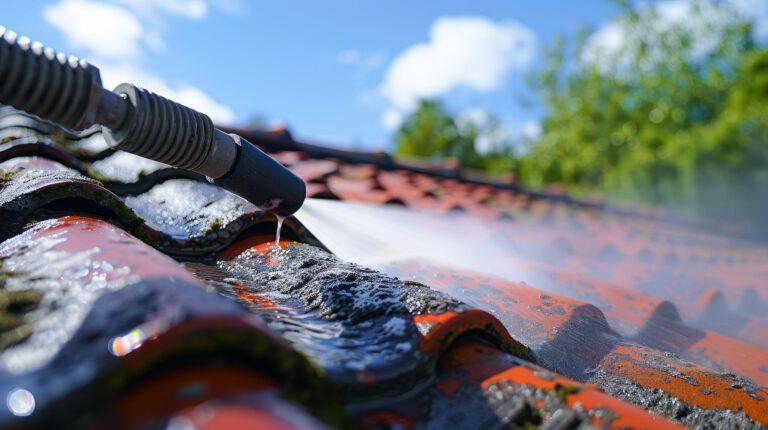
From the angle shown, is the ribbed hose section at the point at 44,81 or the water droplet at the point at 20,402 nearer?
the water droplet at the point at 20,402

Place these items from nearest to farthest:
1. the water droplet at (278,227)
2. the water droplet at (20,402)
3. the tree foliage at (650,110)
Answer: the water droplet at (20,402) < the water droplet at (278,227) < the tree foliage at (650,110)

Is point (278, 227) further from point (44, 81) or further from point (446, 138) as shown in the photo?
point (446, 138)

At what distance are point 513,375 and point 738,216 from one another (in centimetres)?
1497

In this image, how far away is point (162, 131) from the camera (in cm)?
146

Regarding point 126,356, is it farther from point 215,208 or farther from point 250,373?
point 215,208

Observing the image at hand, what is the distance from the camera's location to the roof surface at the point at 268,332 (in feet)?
2.75

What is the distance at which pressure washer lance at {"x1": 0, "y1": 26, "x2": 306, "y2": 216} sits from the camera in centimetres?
116

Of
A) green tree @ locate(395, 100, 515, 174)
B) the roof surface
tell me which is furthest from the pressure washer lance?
green tree @ locate(395, 100, 515, 174)

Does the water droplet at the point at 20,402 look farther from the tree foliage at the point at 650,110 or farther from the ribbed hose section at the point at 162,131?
the tree foliage at the point at 650,110

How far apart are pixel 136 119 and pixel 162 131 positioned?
0.07 m

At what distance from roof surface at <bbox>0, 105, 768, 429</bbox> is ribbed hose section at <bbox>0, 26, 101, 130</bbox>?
0.30 m

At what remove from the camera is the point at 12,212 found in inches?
65.6

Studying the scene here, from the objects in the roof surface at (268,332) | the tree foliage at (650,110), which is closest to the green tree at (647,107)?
the tree foliage at (650,110)

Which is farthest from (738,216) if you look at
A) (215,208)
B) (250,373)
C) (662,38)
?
(662,38)
